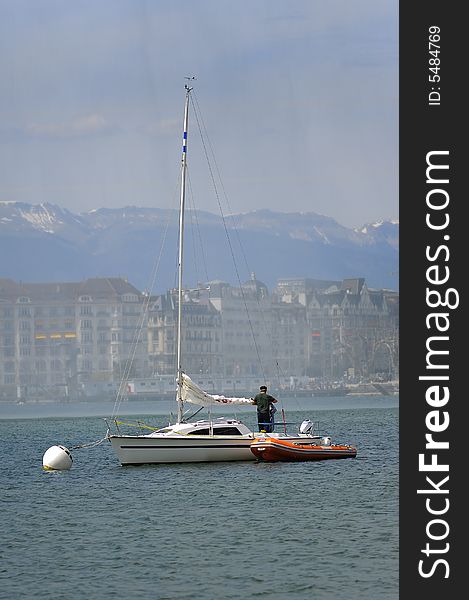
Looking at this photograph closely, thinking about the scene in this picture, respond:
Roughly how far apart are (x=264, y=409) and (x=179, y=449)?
410cm

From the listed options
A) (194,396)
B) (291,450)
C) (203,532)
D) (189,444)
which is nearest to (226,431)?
(189,444)

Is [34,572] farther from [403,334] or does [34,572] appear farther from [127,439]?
[127,439]

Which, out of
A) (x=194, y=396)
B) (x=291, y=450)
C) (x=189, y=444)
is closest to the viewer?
(x=189, y=444)

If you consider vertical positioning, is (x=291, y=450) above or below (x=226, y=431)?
below

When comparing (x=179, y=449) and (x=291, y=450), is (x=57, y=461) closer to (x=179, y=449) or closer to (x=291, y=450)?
(x=179, y=449)

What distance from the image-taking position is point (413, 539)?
17.9 metres

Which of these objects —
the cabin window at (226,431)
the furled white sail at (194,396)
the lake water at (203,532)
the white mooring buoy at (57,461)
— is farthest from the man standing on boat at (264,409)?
the white mooring buoy at (57,461)

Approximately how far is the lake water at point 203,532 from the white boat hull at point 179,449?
379mm

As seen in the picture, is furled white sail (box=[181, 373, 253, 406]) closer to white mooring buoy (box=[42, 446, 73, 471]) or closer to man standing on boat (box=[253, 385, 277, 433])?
man standing on boat (box=[253, 385, 277, 433])

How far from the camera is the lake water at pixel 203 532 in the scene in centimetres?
2409

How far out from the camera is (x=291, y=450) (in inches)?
1853

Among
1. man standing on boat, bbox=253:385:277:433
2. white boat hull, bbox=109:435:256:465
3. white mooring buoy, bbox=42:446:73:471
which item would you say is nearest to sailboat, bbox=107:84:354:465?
white boat hull, bbox=109:435:256:465

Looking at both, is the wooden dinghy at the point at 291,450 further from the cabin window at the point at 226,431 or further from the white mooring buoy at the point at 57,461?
the white mooring buoy at the point at 57,461

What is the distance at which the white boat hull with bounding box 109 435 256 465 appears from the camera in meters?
45.0
